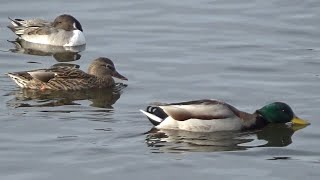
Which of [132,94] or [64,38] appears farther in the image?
[64,38]

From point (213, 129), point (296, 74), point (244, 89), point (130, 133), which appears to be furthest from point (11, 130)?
point (296, 74)

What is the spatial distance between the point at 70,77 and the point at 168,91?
164 centimetres

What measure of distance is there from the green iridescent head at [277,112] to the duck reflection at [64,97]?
7.47ft

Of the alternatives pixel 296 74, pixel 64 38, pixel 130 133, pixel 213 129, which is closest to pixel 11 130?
pixel 130 133

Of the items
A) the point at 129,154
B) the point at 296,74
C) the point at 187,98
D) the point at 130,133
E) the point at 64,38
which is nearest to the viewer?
the point at 129,154

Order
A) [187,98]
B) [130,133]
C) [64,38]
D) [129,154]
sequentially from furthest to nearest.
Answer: [64,38], [187,98], [130,133], [129,154]

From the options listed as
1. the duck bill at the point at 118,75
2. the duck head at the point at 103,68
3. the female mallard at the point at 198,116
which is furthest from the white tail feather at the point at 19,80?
the female mallard at the point at 198,116

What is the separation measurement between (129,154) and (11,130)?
1829 millimetres

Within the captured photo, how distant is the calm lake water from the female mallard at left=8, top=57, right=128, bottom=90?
0.22 metres

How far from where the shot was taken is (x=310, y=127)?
1450 centimetres

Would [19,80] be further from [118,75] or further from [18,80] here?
[118,75]

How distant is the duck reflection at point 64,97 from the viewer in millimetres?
15914

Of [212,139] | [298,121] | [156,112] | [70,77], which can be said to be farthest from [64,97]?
[298,121]

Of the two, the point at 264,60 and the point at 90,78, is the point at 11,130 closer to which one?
the point at 90,78
